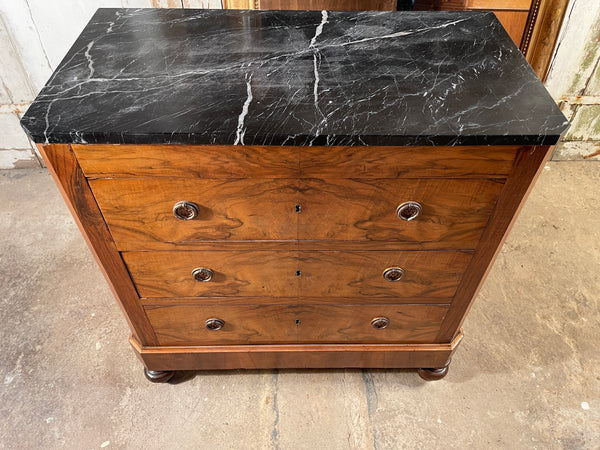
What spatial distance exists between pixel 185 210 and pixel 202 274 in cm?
26

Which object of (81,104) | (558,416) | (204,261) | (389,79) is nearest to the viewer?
(81,104)

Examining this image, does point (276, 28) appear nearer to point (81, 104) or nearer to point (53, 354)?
point (81, 104)

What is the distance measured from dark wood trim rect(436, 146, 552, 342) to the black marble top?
78 millimetres

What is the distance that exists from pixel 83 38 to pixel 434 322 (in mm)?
1472

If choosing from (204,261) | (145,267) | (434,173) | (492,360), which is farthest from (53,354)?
(492,360)

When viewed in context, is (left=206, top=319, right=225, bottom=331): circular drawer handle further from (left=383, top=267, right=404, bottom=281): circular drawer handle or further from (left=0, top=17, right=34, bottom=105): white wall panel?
(left=0, top=17, right=34, bottom=105): white wall panel

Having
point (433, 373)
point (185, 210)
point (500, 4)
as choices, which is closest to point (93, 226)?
point (185, 210)

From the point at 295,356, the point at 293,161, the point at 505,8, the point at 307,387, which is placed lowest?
the point at 307,387

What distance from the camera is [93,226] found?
1.25m

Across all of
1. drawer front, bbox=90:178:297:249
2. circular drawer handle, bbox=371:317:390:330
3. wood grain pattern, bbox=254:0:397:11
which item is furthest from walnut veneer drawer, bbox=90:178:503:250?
wood grain pattern, bbox=254:0:397:11

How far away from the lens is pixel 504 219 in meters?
1.25

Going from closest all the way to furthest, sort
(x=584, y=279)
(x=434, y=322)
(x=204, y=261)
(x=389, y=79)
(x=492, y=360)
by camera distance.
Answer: (x=389, y=79), (x=204, y=261), (x=434, y=322), (x=492, y=360), (x=584, y=279)

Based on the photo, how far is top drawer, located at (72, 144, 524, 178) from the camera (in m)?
1.09

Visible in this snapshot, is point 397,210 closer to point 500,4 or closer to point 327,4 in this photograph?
point 327,4
